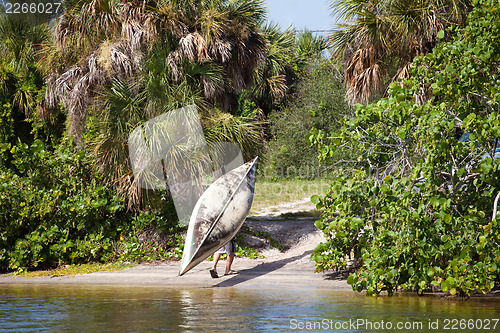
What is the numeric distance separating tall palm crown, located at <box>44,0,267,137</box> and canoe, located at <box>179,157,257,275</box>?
242 cm

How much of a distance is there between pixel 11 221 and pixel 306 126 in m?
15.2

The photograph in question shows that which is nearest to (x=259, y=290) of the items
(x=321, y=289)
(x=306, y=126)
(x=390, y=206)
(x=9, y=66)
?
(x=321, y=289)

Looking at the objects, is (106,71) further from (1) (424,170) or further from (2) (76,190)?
(1) (424,170)

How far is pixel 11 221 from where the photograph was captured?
12.0 m

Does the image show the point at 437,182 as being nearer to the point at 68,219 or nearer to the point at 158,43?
the point at 158,43

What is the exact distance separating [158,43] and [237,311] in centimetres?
622

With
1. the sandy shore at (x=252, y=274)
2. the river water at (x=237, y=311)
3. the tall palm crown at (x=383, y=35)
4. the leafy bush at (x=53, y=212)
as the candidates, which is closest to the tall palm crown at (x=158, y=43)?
the leafy bush at (x=53, y=212)

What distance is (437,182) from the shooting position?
26.7 ft

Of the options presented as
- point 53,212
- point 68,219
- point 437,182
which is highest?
point 437,182

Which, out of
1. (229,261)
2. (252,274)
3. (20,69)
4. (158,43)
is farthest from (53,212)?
(20,69)

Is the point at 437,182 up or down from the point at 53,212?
up

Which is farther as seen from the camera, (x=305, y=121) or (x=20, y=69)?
(x=305, y=121)

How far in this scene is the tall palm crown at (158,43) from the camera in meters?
12.0

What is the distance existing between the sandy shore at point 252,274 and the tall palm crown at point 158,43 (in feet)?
11.1
